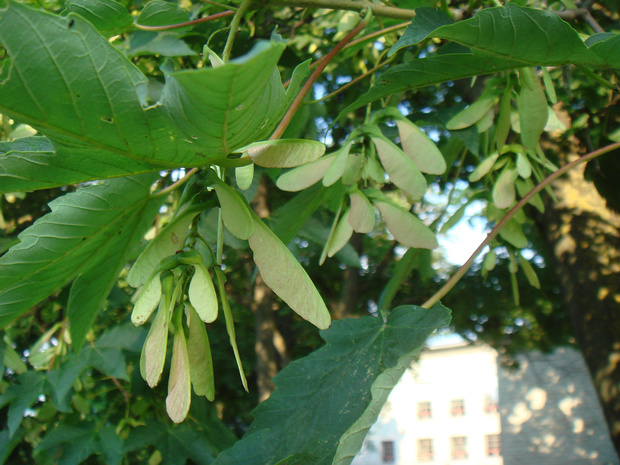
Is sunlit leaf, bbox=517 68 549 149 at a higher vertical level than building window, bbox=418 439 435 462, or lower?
higher

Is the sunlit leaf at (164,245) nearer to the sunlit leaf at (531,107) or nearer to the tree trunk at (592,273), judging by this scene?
the sunlit leaf at (531,107)

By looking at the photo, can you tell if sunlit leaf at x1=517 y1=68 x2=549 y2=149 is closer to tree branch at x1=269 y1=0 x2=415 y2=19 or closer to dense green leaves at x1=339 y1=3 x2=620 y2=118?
dense green leaves at x1=339 y1=3 x2=620 y2=118

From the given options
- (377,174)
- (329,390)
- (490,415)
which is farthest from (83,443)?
(490,415)

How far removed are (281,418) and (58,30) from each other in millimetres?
453

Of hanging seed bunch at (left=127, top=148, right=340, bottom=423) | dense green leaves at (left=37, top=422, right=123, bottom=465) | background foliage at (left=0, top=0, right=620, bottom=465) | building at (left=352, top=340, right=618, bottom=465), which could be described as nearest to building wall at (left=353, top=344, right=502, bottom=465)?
building at (left=352, top=340, right=618, bottom=465)

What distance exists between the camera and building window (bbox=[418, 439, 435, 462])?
18422 millimetres

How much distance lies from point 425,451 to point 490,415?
2643 mm

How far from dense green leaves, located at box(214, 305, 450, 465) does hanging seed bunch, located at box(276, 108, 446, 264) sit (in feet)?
0.33

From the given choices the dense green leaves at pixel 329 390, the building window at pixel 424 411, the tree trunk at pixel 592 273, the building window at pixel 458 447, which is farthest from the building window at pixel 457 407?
the dense green leaves at pixel 329 390

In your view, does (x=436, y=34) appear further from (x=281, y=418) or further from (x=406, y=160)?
(x=281, y=418)

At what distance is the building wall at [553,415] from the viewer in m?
8.34

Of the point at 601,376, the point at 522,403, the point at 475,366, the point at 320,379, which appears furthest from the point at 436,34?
the point at 475,366

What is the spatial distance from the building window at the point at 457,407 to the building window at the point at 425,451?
4.37 feet

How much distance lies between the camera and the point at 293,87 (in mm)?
408
